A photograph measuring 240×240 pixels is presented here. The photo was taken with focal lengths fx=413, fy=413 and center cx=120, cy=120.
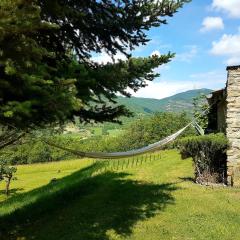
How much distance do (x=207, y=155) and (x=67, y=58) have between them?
8591 millimetres

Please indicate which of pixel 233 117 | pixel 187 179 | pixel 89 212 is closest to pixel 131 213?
pixel 89 212

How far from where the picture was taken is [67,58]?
12.6 m

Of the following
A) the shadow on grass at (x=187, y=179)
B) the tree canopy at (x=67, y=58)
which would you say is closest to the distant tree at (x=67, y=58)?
the tree canopy at (x=67, y=58)

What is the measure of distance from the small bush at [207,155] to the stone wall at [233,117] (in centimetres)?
41

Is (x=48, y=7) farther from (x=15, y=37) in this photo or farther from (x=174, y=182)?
(x=174, y=182)

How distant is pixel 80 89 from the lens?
31.2ft

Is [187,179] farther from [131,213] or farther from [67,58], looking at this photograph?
[67,58]

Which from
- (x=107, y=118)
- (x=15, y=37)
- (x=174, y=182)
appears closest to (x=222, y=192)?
(x=174, y=182)

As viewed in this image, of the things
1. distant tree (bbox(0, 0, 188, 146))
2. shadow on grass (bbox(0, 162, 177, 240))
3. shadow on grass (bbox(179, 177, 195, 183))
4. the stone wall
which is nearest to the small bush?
the stone wall

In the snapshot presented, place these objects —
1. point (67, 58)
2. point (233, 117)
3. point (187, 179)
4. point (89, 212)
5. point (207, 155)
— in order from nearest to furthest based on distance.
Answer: point (67, 58) < point (89, 212) < point (233, 117) < point (207, 155) < point (187, 179)

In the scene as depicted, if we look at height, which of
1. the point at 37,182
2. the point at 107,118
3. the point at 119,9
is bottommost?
the point at 37,182

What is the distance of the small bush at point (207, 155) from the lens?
1804cm

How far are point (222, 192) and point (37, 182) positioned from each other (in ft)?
165

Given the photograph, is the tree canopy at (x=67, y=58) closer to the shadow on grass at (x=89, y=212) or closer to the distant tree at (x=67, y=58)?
the distant tree at (x=67, y=58)
